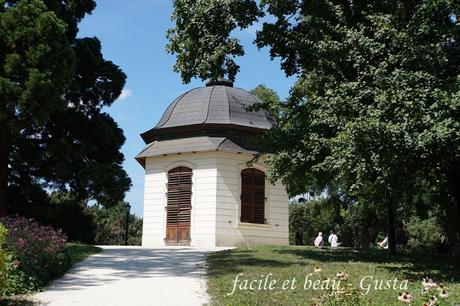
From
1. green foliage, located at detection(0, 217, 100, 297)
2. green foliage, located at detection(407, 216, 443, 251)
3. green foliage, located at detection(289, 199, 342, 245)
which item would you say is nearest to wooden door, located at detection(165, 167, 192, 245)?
green foliage, located at detection(0, 217, 100, 297)

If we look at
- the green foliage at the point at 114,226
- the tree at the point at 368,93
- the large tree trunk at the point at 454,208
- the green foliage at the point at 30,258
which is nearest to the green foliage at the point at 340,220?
the large tree trunk at the point at 454,208

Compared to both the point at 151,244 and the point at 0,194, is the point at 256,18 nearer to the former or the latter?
the point at 0,194

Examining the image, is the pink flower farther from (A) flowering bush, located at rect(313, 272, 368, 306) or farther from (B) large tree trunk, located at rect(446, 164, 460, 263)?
(B) large tree trunk, located at rect(446, 164, 460, 263)

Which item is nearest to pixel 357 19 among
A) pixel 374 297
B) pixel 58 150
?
pixel 374 297

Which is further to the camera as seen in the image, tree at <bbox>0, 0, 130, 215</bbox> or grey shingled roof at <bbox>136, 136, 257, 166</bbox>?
grey shingled roof at <bbox>136, 136, 257, 166</bbox>

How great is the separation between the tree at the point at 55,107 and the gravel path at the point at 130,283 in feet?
17.6

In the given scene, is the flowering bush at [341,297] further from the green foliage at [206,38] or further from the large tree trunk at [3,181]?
the large tree trunk at [3,181]

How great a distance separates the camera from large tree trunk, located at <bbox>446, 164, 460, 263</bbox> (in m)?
14.3

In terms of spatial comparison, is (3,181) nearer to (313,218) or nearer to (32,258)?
(32,258)

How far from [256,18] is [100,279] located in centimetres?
926

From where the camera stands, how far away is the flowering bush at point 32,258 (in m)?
9.98

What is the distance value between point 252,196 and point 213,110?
4.47 metres

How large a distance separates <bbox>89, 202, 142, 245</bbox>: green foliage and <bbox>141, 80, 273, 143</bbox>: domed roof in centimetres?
2362

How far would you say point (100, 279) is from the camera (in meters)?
11.9
